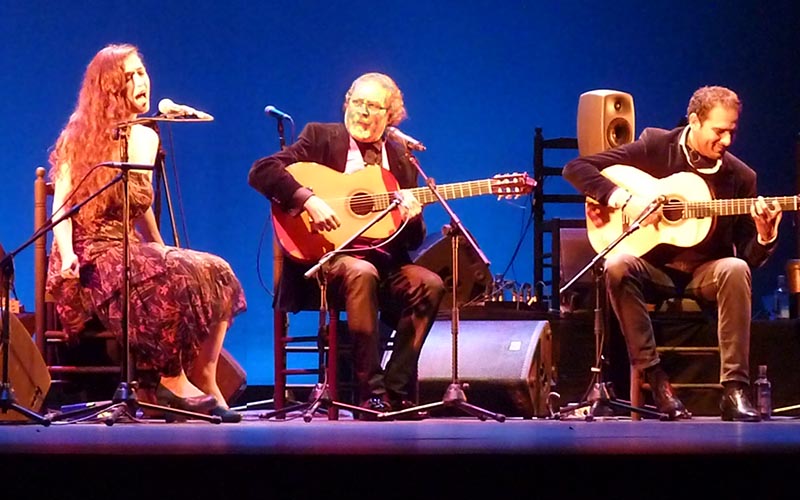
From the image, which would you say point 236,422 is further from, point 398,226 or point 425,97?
point 425,97

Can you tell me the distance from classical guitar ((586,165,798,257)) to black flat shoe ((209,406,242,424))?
1.60 meters

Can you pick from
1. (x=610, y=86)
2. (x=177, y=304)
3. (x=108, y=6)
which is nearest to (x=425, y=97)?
(x=610, y=86)

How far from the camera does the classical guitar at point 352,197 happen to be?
421 centimetres

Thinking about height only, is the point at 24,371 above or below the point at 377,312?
below

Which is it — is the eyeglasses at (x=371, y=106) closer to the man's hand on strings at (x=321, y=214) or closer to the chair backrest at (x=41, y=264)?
the man's hand on strings at (x=321, y=214)

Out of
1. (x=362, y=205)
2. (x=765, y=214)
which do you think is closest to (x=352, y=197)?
(x=362, y=205)

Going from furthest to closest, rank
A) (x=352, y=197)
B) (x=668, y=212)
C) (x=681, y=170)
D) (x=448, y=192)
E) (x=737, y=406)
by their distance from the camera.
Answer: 1. (x=681, y=170)
2. (x=668, y=212)
3. (x=352, y=197)
4. (x=448, y=192)
5. (x=737, y=406)

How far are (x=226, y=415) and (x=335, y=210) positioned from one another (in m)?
0.90

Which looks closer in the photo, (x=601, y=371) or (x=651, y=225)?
(x=601, y=371)

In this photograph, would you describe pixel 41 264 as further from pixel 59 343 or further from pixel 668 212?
pixel 668 212

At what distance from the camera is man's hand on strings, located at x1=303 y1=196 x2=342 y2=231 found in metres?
4.17

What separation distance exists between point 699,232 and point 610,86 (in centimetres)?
239

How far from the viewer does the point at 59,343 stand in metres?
4.15
